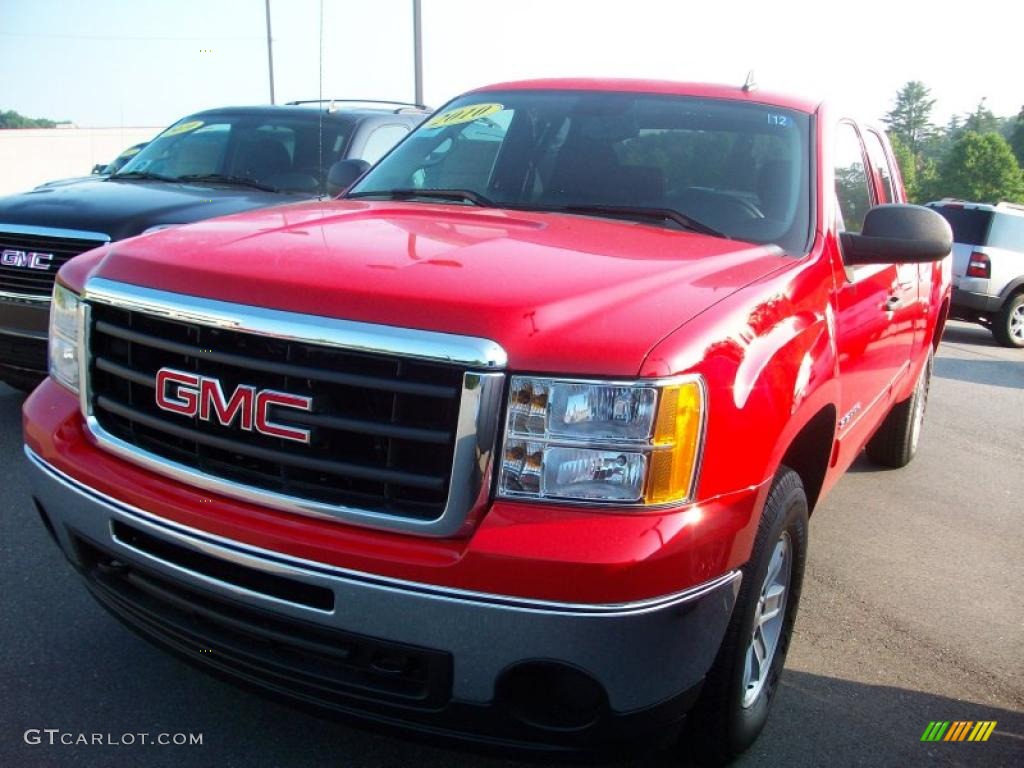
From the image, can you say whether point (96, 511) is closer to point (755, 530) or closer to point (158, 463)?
point (158, 463)

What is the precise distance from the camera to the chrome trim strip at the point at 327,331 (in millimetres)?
2086

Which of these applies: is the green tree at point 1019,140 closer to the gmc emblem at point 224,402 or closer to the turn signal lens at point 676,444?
the turn signal lens at point 676,444

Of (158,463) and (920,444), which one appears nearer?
(158,463)

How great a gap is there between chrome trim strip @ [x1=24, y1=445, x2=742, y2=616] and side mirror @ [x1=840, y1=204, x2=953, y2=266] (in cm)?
153

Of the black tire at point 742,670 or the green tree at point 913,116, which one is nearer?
the black tire at point 742,670

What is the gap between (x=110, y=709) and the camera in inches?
114

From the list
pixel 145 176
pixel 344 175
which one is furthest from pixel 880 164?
pixel 145 176

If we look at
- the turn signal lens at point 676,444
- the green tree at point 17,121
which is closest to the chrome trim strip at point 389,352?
the turn signal lens at point 676,444

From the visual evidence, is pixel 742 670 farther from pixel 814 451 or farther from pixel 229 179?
pixel 229 179

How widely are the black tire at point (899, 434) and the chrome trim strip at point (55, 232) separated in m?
4.37

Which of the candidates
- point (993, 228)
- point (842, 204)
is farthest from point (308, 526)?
point (993, 228)

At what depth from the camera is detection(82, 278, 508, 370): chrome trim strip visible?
6.84 ft

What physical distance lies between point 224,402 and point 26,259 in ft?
12.1

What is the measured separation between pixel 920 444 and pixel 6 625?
5632 mm
